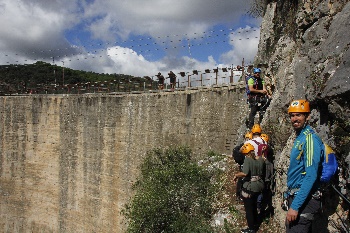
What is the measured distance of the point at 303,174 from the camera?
4.15m

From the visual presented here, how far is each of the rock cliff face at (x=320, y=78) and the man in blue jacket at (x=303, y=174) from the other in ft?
2.68

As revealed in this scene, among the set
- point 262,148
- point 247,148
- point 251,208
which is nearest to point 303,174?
point 247,148

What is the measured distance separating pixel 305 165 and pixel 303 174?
16 cm

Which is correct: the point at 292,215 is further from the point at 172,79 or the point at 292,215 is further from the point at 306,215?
the point at 172,79

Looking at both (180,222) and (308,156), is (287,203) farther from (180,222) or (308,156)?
(180,222)

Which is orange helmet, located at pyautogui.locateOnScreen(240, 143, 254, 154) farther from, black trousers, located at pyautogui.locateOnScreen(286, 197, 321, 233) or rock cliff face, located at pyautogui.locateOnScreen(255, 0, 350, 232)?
black trousers, located at pyautogui.locateOnScreen(286, 197, 321, 233)

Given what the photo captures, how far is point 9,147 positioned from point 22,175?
7.50 ft

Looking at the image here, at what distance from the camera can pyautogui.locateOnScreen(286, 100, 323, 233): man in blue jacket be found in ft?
13.1

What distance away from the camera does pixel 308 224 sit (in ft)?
13.8

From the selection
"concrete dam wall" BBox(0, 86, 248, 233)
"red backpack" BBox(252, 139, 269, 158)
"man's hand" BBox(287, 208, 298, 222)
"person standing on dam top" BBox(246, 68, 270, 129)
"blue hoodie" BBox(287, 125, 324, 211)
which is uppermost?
"person standing on dam top" BBox(246, 68, 270, 129)

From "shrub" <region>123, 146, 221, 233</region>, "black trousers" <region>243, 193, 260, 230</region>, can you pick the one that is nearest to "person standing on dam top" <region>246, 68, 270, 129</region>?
"shrub" <region>123, 146, 221, 233</region>

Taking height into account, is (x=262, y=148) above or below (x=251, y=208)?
above

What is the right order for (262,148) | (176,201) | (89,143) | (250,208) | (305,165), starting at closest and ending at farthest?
(305,165)
(250,208)
(262,148)
(176,201)
(89,143)

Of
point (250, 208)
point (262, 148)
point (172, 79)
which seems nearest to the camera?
point (250, 208)
